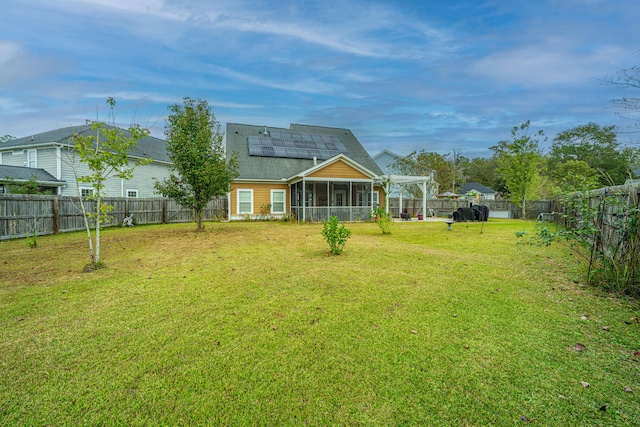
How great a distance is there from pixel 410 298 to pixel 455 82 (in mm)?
21632

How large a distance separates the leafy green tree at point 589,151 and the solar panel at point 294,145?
108 feet

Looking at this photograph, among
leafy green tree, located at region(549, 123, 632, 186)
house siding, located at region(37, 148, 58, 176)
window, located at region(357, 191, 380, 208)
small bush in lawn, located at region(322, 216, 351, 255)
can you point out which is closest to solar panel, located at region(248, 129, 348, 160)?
window, located at region(357, 191, 380, 208)

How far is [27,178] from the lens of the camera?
1756 centimetres

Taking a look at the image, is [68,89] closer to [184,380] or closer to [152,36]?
[152,36]

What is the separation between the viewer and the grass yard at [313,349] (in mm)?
2104

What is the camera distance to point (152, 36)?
12.4 m

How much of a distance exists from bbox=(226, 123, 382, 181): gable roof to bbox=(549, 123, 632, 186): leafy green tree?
30.6 metres

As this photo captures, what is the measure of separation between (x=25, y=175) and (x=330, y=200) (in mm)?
20115

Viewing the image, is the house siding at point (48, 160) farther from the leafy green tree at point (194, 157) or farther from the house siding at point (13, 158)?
the leafy green tree at point (194, 157)

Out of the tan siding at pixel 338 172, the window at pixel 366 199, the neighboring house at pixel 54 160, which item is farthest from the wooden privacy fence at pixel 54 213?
the window at pixel 366 199

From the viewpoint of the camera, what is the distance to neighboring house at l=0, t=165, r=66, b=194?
16406mm

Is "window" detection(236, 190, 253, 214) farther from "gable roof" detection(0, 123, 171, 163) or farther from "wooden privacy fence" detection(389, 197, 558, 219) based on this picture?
"wooden privacy fence" detection(389, 197, 558, 219)

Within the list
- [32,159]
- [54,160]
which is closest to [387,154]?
[54,160]

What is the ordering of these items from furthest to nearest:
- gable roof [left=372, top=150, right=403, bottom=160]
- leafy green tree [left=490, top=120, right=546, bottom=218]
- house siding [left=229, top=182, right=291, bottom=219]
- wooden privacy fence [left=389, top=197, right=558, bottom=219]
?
gable roof [left=372, top=150, right=403, bottom=160]
wooden privacy fence [left=389, top=197, right=558, bottom=219]
leafy green tree [left=490, top=120, right=546, bottom=218]
house siding [left=229, top=182, right=291, bottom=219]
